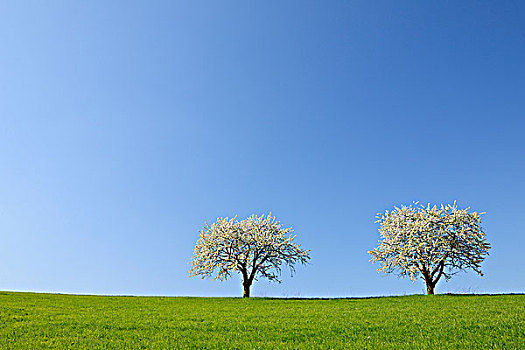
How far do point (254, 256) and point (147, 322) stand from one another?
81.5ft

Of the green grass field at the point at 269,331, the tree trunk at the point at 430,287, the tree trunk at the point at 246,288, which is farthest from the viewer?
the tree trunk at the point at 246,288

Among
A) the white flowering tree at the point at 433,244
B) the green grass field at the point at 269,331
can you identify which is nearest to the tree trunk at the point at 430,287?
the white flowering tree at the point at 433,244

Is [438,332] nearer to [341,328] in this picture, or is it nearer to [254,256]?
[341,328]

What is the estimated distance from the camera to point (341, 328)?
1684cm

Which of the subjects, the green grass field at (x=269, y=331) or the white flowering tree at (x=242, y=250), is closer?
the green grass field at (x=269, y=331)

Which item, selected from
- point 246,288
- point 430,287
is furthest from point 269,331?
point 430,287

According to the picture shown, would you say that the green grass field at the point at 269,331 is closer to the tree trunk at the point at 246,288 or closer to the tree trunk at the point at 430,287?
the tree trunk at the point at 430,287

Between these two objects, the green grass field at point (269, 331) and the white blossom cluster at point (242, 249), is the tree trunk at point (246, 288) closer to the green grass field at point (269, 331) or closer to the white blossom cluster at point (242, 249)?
the white blossom cluster at point (242, 249)

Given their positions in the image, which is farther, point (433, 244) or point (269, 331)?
point (433, 244)

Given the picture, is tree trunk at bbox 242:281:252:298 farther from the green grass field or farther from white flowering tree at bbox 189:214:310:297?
Answer: the green grass field

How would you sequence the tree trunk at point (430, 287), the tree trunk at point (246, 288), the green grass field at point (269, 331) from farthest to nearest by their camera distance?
the tree trunk at point (246, 288), the tree trunk at point (430, 287), the green grass field at point (269, 331)

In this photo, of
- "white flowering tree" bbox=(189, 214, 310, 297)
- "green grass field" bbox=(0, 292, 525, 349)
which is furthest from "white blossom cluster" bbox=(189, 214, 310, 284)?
"green grass field" bbox=(0, 292, 525, 349)

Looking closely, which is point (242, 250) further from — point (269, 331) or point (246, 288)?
point (269, 331)

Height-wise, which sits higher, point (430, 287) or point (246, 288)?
point (430, 287)
